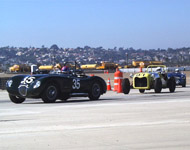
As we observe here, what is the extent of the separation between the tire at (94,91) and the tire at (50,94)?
6.19 feet

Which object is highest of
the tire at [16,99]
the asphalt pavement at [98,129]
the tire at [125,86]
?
the tire at [125,86]

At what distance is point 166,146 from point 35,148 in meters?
1.97

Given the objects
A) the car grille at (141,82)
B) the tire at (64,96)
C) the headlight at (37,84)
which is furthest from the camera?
the car grille at (141,82)

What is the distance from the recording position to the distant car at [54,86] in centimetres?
1745

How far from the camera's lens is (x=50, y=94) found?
58.4 feet

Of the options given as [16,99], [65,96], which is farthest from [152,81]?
[16,99]

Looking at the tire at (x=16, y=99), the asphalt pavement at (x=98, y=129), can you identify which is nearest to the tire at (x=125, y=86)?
the tire at (x=16, y=99)

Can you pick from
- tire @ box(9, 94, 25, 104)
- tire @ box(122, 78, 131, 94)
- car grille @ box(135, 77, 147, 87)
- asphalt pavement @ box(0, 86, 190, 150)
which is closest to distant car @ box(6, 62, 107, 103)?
tire @ box(9, 94, 25, 104)

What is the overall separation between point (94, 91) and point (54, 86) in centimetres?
213

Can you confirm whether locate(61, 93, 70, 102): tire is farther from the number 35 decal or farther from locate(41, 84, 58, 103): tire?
locate(41, 84, 58, 103): tire

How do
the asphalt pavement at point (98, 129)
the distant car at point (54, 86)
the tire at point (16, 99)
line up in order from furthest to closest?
the tire at point (16, 99), the distant car at point (54, 86), the asphalt pavement at point (98, 129)

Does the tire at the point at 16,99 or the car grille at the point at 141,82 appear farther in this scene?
the car grille at the point at 141,82

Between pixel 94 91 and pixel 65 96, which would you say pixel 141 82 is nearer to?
pixel 94 91

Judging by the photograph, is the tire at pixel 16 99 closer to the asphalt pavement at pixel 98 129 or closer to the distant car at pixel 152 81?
the asphalt pavement at pixel 98 129
